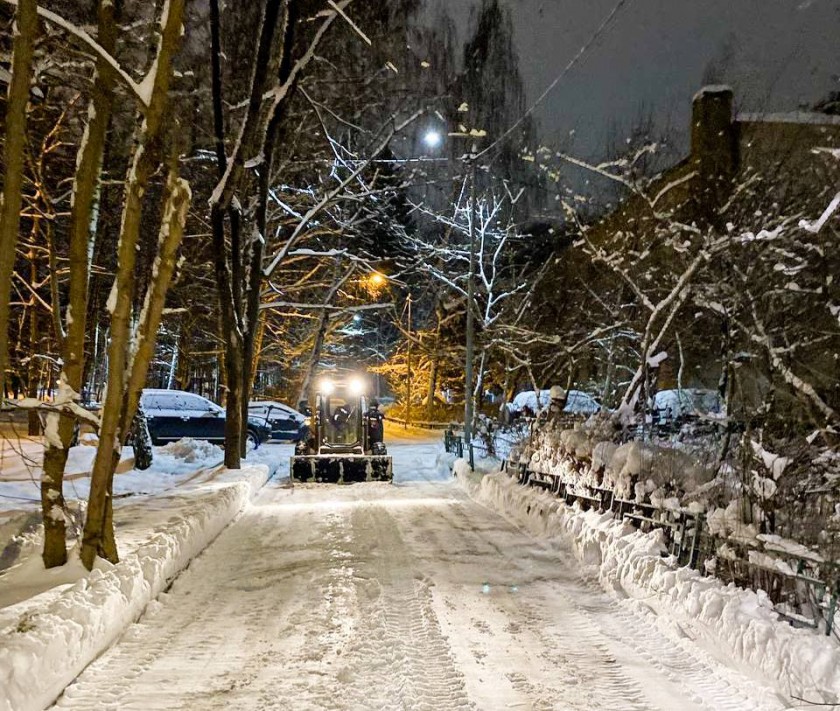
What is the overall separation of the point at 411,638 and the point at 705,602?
2.43 metres

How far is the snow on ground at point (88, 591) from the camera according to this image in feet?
15.4

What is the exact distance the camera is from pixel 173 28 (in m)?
6.94

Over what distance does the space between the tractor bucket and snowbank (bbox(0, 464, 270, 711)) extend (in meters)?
7.78

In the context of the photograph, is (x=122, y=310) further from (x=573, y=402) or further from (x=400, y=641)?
(x=573, y=402)

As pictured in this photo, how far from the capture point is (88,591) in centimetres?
607

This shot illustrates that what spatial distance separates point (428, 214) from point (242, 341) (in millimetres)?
13149

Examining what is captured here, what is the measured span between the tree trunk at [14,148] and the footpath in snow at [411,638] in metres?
2.66

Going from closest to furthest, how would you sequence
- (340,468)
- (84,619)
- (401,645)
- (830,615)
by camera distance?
(830,615), (84,619), (401,645), (340,468)

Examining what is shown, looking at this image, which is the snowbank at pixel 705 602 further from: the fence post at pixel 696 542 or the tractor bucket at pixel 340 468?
the tractor bucket at pixel 340 468

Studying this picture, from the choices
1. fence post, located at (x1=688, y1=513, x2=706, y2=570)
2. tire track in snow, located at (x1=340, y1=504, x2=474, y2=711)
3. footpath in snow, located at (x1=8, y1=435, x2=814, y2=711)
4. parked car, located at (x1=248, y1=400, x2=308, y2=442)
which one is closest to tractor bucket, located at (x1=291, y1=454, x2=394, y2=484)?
footpath in snow, located at (x1=8, y1=435, x2=814, y2=711)

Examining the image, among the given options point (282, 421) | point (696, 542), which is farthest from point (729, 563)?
point (282, 421)

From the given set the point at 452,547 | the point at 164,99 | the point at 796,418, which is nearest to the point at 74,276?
the point at 164,99

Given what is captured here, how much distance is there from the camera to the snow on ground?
4.68 meters

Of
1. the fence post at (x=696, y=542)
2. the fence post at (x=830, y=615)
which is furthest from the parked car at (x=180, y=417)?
the fence post at (x=830, y=615)
